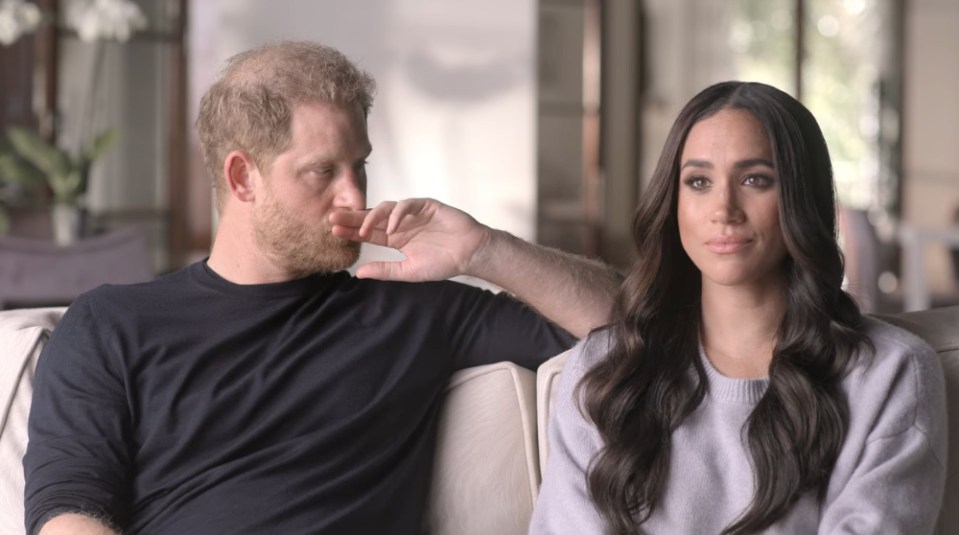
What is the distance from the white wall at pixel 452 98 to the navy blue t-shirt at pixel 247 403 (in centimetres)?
469

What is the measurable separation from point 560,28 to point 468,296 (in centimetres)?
630

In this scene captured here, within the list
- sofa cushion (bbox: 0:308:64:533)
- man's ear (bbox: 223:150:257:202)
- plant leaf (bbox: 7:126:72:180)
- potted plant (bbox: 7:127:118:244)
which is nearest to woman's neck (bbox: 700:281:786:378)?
man's ear (bbox: 223:150:257:202)

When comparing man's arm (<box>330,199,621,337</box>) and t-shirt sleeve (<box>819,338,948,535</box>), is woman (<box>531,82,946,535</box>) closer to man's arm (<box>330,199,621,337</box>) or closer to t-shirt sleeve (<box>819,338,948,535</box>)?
t-shirt sleeve (<box>819,338,948,535</box>)

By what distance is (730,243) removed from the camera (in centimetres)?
163

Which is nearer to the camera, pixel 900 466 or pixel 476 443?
pixel 900 466

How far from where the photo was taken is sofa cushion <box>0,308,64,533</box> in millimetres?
1881

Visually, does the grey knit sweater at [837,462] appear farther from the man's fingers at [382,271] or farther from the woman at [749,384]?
the man's fingers at [382,271]

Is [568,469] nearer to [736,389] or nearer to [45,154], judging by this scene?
[736,389]

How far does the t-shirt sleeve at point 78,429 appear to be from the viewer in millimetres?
1740

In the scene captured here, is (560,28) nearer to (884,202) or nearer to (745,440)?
(884,202)

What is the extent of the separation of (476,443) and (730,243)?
54 centimetres

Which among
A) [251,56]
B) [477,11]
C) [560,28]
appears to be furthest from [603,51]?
[251,56]

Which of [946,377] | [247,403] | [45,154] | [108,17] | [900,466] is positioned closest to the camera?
[900,466]

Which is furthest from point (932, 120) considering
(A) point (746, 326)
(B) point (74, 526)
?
(B) point (74, 526)
